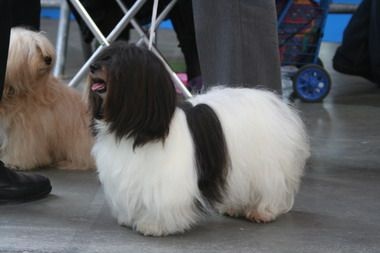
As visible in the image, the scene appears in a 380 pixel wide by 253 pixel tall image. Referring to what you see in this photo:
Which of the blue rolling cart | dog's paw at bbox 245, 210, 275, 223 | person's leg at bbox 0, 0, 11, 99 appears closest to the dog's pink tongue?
person's leg at bbox 0, 0, 11, 99

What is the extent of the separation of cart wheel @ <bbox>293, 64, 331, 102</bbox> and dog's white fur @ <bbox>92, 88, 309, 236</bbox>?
227 cm

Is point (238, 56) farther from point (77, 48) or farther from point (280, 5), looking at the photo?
point (77, 48)

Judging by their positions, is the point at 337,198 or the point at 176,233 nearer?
the point at 176,233

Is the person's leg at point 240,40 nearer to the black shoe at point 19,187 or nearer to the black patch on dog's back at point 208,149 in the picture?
the black patch on dog's back at point 208,149

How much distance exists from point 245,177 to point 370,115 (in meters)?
2.31

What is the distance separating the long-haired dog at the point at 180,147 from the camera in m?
1.97

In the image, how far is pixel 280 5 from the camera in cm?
456

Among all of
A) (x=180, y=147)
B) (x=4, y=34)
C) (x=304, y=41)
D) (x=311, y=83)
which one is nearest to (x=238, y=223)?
(x=180, y=147)

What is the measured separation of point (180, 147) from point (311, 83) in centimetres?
273

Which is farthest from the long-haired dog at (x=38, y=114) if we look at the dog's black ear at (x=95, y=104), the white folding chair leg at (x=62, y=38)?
the white folding chair leg at (x=62, y=38)

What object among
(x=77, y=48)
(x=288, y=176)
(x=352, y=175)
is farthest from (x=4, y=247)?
(x=77, y=48)

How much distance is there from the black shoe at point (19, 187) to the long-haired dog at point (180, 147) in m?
0.49

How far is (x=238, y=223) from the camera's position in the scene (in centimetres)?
240

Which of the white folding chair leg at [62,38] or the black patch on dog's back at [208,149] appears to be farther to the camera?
the white folding chair leg at [62,38]
